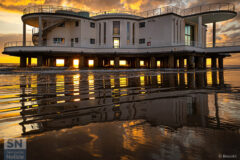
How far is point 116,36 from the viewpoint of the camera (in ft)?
104

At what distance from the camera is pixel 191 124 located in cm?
298

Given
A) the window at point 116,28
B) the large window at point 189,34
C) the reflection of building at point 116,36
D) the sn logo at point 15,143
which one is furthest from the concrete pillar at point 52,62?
the sn logo at point 15,143

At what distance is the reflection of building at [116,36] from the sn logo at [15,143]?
87.4 ft

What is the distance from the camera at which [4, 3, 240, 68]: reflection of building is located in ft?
93.4

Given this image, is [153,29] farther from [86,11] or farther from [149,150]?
[149,150]

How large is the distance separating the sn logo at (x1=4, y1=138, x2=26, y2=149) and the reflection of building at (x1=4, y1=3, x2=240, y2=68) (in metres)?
26.6

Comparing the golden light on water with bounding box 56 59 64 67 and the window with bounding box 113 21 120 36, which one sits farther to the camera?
the golden light on water with bounding box 56 59 64 67

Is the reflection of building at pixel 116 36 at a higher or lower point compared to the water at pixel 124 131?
higher

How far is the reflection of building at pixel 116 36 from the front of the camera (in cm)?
2845

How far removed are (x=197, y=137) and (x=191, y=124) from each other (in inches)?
22.5
